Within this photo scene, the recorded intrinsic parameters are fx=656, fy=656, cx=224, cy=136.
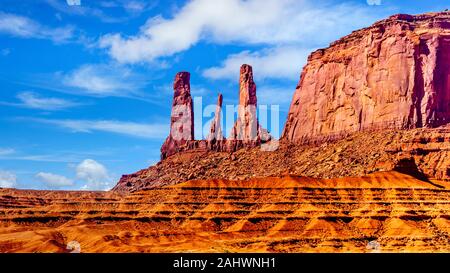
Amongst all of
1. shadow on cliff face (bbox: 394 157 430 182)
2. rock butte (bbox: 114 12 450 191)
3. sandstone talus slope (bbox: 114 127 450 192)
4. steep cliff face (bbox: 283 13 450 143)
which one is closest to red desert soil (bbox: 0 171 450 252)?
shadow on cliff face (bbox: 394 157 430 182)

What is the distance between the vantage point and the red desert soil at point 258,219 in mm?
114875

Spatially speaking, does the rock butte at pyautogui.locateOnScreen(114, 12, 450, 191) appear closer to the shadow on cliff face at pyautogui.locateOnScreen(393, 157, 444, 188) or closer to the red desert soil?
the shadow on cliff face at pyautogui.locateOnScreen(393, 157, 444, 188)

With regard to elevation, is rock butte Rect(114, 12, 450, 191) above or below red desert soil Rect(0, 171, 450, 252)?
above

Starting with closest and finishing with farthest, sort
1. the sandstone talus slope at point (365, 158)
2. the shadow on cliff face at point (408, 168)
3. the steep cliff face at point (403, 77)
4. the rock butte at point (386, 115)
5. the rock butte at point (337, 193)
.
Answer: the rock butte at point (337, 193)
the shadow on cliff face at point (408, 168)
the sandstone talus slope at point (365, 158)
the rock butte at point (386, 115)
the steep cliff face at point (403, 77)

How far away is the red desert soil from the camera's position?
377 ft

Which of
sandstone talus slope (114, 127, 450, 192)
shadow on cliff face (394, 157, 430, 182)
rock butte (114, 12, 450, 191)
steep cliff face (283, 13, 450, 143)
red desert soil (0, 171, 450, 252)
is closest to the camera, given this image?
red desert soil (0, 171, 450, 252)

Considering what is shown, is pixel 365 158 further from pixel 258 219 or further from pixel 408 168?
pixel 258 219

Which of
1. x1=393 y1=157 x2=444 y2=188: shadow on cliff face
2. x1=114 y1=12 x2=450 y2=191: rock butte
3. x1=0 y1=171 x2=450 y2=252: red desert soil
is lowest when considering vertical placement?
x1=0 y1=171 x2=450 y2=252: red desert soil

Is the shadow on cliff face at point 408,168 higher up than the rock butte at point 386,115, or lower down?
lower down

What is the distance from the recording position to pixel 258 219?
132 meters

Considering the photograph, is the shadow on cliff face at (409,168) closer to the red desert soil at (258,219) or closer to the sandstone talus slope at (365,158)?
the sandstone talus slope at (365,158)

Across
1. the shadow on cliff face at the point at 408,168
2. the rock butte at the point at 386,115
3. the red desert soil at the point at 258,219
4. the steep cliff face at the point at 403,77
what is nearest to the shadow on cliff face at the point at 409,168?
the shadow on cliff face at the point at 408,168

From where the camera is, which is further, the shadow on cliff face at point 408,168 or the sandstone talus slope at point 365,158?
the sandstone talus slope at point 365,158
